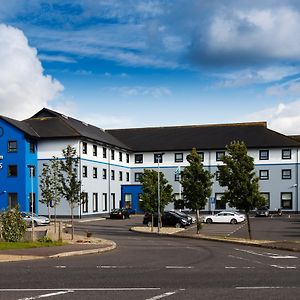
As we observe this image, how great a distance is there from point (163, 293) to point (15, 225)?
50.0 feet

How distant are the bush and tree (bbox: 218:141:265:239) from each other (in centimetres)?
1390

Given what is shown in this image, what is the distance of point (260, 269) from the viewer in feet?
52.2

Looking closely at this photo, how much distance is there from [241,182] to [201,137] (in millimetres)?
42214

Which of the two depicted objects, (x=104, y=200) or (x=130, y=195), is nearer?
(x=104, y=200)

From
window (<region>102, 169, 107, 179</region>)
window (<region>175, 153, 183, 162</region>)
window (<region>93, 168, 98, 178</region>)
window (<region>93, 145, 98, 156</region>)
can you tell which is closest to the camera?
window (<region>93, 168, 98, 178</region>)

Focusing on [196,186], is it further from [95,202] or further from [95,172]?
[95,172]

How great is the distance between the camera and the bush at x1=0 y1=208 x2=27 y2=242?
24594mm

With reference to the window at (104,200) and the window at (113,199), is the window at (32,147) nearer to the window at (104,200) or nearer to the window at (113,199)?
the window at (104,200)

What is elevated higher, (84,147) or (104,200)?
(84,147)

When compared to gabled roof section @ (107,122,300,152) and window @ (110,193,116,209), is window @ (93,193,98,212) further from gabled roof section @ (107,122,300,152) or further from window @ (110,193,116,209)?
gabled roof section @ (107,122,300,152)

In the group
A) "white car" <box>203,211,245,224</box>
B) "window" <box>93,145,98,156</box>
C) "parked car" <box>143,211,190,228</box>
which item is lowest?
"white car" <box>203,211,245,224</box>

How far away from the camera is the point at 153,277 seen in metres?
13.8

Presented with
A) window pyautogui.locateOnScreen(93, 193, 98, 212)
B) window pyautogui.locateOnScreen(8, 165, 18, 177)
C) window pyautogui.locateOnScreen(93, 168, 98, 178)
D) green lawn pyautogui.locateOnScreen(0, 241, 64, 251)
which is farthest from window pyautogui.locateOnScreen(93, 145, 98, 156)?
green lawn pyautogui.locateOnScreen(0, 241, 64, 251)

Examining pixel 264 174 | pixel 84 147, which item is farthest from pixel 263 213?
pixel 84 147
